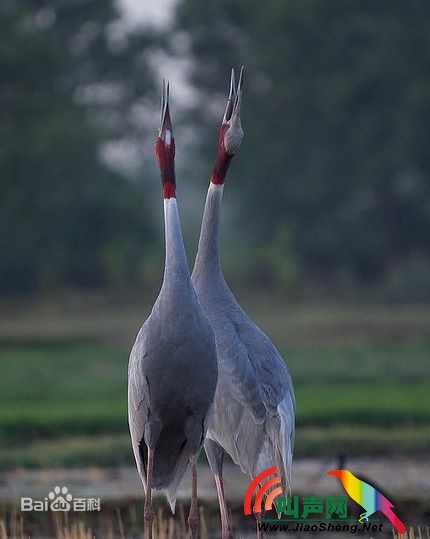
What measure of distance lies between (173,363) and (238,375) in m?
0.48

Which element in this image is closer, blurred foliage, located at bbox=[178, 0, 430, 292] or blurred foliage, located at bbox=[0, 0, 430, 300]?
blurred foliage, located at bbox=[0, 0, 430, 300]

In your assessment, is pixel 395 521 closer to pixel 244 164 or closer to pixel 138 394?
pixel 138 394

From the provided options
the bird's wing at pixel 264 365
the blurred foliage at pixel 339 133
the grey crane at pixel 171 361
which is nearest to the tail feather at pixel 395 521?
the bird's wing at pixel 264 365

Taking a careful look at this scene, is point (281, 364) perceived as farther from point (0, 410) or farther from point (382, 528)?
point (0, 410)

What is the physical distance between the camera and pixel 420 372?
18203 millimetres

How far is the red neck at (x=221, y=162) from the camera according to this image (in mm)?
5871

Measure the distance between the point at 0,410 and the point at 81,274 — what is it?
18.1m

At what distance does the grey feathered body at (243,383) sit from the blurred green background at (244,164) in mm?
17754

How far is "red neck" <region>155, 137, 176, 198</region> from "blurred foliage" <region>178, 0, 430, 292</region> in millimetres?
25943

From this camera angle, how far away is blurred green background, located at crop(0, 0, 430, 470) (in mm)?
28609

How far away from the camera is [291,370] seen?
59.0 ft

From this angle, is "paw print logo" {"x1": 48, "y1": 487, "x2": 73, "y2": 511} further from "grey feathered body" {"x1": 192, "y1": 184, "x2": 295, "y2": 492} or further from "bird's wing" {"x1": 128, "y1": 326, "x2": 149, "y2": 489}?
"bird's wing" {"x1": 128, "y1": 326, "x2": 149, "y2": 489}

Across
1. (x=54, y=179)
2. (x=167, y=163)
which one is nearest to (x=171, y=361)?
(x=167, y=163)

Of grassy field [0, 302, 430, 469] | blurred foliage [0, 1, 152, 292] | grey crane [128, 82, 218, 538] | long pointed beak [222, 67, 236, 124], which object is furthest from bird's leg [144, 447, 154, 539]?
blurred foliage [0, 1, 152, 292]
